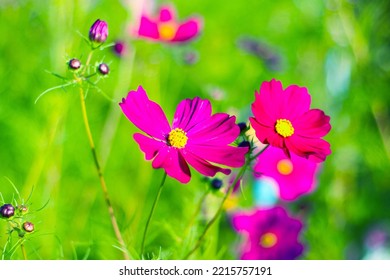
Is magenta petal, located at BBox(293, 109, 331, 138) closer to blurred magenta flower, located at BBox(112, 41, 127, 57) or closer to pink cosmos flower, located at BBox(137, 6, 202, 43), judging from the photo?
pink cosmos flower, located at BBox(137, 6, 202, 43)

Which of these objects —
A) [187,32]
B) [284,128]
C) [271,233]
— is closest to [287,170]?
[271,233]

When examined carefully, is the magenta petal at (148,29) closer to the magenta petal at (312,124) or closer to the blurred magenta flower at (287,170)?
the blurred magenta flower at (287,170)

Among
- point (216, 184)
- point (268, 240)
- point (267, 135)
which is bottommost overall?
point (268, 240)

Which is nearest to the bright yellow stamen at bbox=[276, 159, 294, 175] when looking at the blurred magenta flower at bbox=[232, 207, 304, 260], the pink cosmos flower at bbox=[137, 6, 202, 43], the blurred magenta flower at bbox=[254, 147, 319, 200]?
the blurred magenta flower at bbox=[254, 147, 319, 200]

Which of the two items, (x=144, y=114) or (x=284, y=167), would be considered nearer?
(x=144, y=114)

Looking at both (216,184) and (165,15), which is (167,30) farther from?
(216,184)

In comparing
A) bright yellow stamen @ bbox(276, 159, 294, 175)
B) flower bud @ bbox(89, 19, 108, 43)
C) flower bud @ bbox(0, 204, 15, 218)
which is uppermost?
flower bud @ bbox(89, 19, 108, 43)
